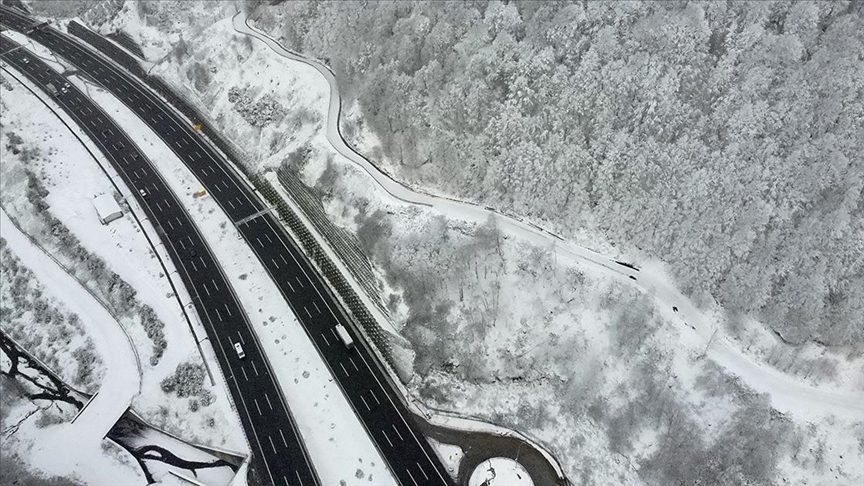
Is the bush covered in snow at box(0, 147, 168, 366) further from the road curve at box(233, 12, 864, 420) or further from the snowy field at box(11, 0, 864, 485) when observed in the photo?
the road curve at box(233, 12, 864, 420)

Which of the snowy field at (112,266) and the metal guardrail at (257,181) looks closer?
the snowy field at (112,266)

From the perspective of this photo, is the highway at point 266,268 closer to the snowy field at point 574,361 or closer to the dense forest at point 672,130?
the snowy field at point 574,361

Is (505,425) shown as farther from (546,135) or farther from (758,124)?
(758,124)

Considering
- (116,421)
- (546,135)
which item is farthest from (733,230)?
(116,421)

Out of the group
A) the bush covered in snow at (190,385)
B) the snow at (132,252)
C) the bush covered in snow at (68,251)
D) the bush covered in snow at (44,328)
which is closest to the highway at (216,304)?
the snow at (132,252)

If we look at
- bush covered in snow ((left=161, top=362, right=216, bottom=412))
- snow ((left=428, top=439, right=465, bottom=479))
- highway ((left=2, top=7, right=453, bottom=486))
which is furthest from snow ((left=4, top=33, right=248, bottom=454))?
snow ((left=428, top=439, right=465, bottom=479))

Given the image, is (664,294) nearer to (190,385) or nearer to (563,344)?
(563,344)
